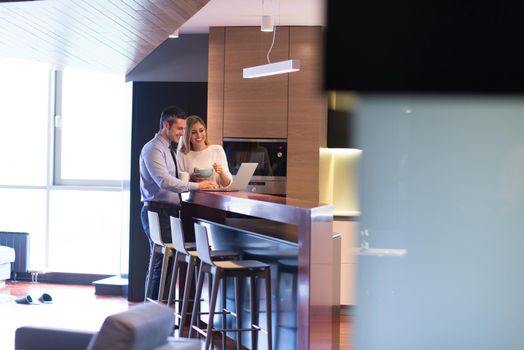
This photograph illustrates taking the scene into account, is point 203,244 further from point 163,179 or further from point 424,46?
point 424,46

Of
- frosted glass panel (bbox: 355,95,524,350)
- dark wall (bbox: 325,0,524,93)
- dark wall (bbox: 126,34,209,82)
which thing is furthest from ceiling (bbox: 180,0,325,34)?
dark wall (bbox: 325,0,524,93)

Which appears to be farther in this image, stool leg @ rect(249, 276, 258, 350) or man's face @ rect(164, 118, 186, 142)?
man's face @ rect(164, 118, 186, 142)

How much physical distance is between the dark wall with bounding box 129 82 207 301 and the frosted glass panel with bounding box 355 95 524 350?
7.00 meters

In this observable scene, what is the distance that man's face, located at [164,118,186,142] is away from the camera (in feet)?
22.7

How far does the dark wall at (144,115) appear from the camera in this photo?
8.89m

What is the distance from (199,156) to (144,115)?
189cm

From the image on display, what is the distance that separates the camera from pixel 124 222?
364 inches

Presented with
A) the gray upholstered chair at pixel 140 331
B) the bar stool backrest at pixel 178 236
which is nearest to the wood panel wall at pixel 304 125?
the bar stool backrest at pixel 178 236

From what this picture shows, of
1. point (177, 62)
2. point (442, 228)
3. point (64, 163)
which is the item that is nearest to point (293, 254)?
point (442, 228)

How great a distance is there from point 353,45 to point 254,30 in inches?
277

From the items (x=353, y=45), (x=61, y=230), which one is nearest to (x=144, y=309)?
(x=353, y=45)

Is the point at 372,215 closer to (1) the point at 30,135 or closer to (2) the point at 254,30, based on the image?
(2) the point at 254,30

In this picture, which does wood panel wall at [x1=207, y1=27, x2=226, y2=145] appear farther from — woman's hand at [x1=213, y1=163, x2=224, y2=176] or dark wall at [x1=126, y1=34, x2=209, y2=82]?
woman's hand at [x1=213, y1=163, x2=224, y2=176]

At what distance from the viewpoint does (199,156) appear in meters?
7.21
